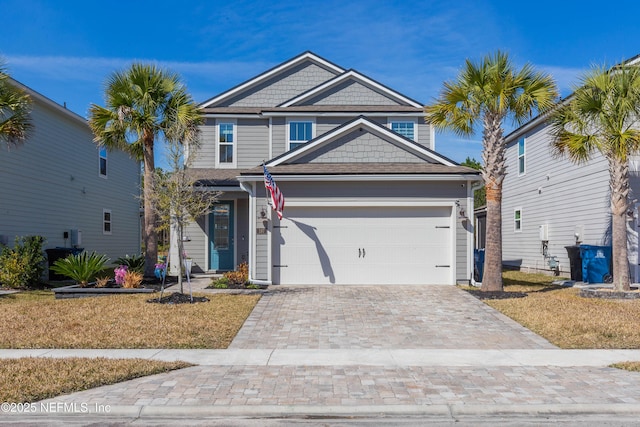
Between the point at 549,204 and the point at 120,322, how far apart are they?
1683 centimetres

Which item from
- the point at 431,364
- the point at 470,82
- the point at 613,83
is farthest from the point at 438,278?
the point at 431,364

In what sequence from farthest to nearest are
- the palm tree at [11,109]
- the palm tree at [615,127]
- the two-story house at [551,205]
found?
the two-story house at [551,205]
the palm tree at [11,109]
the palm tree at [615,127]

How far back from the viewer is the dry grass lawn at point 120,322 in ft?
28.6

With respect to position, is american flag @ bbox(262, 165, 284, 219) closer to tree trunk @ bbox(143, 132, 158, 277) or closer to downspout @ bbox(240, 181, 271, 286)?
downspout @ bbox(240, 181, 271, 286)

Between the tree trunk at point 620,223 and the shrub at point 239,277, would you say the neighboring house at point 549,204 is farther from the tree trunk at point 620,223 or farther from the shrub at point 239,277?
the shrub at point 239,277

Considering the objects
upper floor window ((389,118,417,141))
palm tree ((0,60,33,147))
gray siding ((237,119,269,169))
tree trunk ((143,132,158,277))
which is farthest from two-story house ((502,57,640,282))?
palm tree ((0,60,33,147))

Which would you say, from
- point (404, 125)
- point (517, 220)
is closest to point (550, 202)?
point (517, 220)

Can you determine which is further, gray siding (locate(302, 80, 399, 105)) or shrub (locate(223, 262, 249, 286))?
gray siding (locate(302, 80, 399, 105))

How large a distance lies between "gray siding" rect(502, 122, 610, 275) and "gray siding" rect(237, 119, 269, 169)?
10217mm

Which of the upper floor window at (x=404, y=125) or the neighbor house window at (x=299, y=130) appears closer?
the neighbor house window at (x=299, y=130)

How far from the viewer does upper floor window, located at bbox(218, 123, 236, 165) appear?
20312 mm

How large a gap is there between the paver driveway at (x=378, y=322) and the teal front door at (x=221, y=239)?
5077 mm

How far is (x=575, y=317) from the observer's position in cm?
1041

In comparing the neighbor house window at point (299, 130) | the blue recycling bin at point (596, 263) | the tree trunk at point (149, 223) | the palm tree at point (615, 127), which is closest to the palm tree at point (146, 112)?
the tree trunk at point (149, 223)
